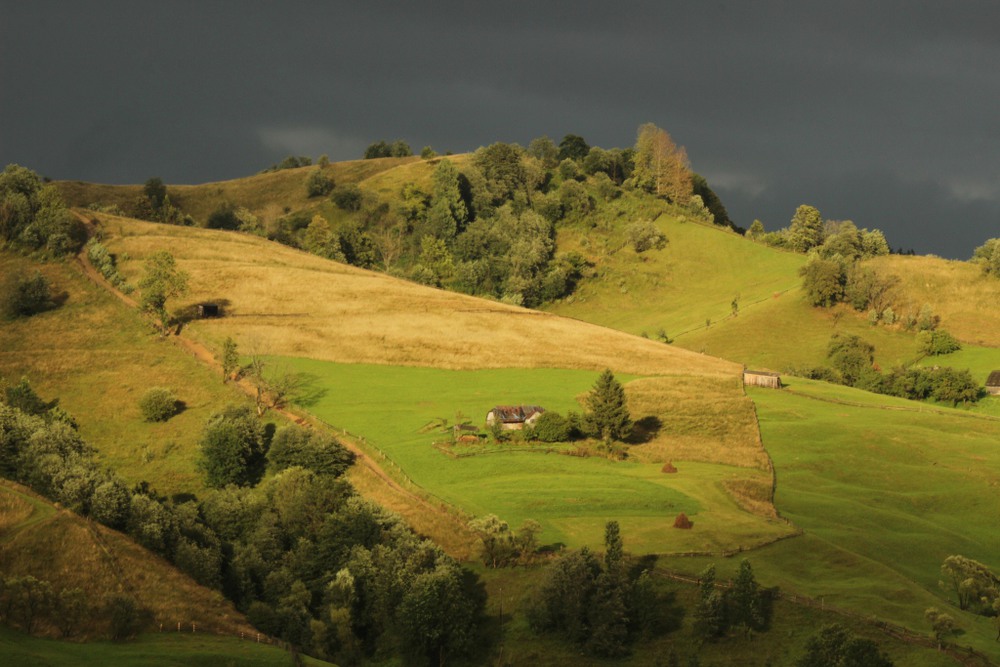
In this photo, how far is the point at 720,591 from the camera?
5925cm

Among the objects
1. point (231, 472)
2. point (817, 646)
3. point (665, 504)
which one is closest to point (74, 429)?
point (231, 472)

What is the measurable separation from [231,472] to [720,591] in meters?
45.1

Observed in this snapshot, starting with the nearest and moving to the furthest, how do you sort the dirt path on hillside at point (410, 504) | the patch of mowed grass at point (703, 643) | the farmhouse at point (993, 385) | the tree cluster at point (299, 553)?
the patch of mowed grass at point (703, 643), the tree cluster at point (299, 553), the dirt path on hillside at point (410, 504), the farmhouse at point (993, 385)

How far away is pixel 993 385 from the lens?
13425cm

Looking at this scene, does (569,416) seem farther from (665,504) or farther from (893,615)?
(893,615)

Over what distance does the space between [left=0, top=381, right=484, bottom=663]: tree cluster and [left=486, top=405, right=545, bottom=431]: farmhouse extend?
23.7 m

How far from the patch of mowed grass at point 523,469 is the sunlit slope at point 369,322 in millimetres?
4583

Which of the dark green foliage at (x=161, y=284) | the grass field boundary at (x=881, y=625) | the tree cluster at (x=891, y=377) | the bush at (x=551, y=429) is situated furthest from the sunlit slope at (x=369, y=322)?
the grass field boundary at (x=881, y=625)

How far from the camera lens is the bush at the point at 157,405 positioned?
9544cm

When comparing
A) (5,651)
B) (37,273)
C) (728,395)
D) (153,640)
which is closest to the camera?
(5,651)

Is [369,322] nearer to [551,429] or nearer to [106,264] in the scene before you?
[106,264]

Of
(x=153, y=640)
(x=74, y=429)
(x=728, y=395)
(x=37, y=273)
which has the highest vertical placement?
(x=37, y=273)

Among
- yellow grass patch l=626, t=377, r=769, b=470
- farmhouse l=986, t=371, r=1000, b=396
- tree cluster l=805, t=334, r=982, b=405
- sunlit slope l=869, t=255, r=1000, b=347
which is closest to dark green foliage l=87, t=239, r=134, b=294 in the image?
yellow grass patch l=626, t=377, r=769, b=470

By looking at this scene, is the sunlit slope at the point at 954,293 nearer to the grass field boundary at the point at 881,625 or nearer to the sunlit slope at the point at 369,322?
the sunlit slope at the point at 369,322
